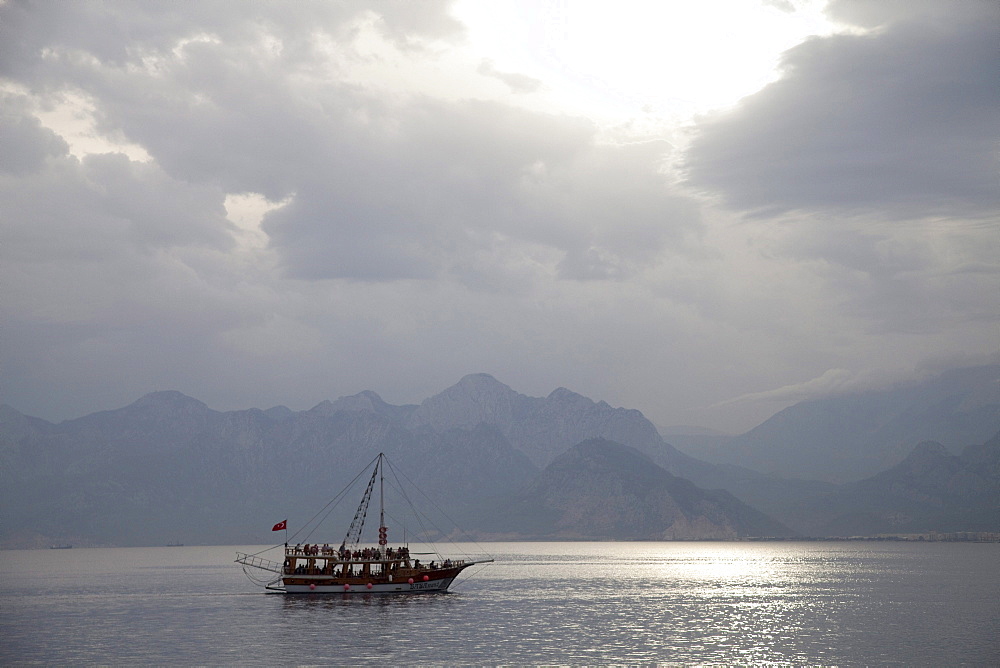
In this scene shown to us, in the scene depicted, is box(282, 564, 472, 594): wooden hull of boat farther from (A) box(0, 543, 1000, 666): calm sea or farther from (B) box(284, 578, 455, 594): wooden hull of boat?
(A) box(0, 543, 1000, 666): calm sea

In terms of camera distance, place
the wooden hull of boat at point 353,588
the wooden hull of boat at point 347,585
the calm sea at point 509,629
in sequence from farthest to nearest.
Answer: the wooden hull of boat at point 353,588
the wooden hull of boat at point 347,585
the calm sea at point 509,629

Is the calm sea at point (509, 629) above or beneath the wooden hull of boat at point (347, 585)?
beneath

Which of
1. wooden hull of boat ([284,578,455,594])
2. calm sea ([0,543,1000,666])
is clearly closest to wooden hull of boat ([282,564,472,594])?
wooden hull of boat ([284,578,455,594])

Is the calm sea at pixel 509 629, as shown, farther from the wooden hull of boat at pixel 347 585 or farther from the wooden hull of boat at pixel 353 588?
the wooden hull of boat at pixel 347 585

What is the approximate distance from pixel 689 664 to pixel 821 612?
60.8 metres

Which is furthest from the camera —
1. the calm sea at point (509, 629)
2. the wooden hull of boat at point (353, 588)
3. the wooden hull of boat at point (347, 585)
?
the wooden hull of boat at point (353, 588)

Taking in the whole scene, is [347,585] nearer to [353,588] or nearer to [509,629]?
[353,588]

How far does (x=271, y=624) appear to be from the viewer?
398ft

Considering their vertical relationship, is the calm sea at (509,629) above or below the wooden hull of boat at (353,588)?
below

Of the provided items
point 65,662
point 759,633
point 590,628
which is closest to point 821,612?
point 759,633

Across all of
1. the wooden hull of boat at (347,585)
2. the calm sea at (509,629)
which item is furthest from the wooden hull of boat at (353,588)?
the calm sea at (509,629)

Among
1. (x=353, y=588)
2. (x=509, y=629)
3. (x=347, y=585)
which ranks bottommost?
(x=509, y=629)

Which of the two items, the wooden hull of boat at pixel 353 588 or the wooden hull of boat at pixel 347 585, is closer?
the wooden hull of boat at pixel 347 585

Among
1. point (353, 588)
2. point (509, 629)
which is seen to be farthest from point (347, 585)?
point (509, 629)
